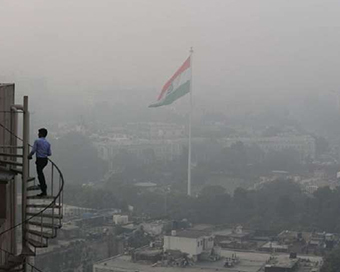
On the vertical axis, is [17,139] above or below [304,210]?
above

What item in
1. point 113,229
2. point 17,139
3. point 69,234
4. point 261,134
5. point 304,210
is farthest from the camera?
point 261,134

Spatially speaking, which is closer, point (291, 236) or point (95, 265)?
point (95, 265)

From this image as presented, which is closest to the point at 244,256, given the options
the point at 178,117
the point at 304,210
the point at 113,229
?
the point at 113,229

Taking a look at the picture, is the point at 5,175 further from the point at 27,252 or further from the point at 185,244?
the point at 185,244

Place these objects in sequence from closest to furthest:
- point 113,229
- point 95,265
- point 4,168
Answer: point 4,168 < point 95,265 < point 113,229

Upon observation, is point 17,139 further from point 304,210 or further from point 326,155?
point 326,155

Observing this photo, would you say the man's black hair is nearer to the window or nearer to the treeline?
the window

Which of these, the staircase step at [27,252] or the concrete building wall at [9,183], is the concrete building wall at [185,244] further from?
the staircase step at [27,252]

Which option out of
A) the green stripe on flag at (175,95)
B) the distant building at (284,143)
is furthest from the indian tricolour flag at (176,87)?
the distant building at (284,143)
